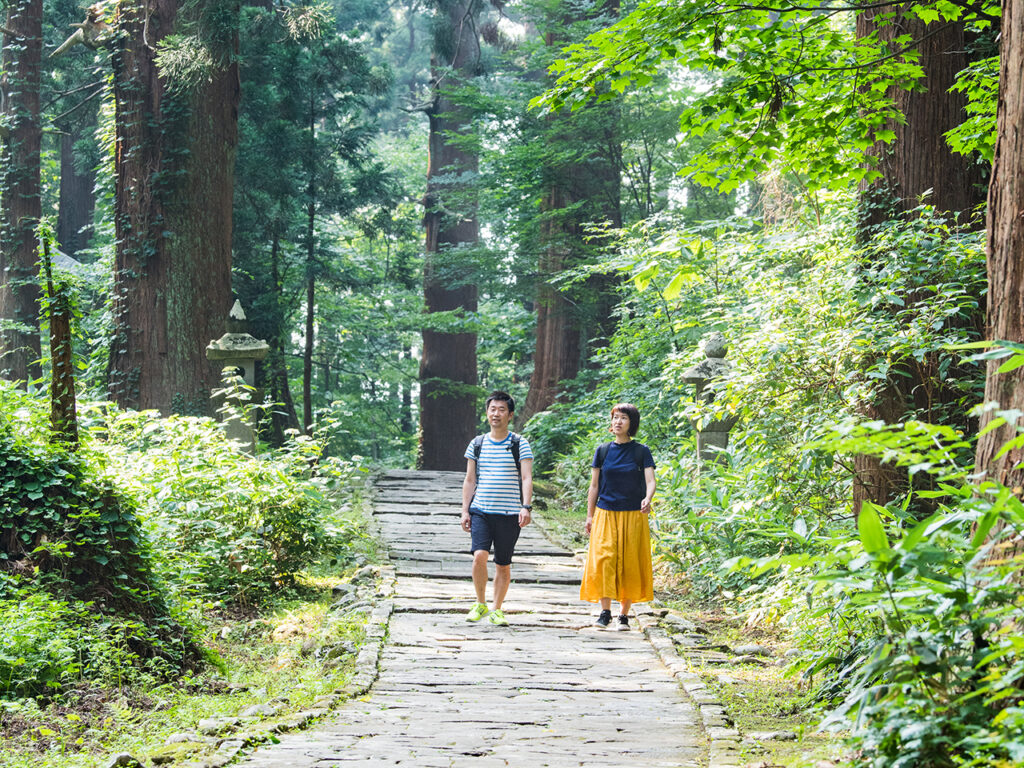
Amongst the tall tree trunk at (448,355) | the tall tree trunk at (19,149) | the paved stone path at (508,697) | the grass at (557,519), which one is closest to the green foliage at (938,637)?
the paved stone path at (508,697)

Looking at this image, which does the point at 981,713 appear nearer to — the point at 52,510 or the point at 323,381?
the point at 52,510

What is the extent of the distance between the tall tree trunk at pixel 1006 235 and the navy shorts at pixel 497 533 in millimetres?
4419

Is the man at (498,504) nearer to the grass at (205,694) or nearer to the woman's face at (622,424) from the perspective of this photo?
the woman's face at (622,424)

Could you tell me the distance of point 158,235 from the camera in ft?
45.3

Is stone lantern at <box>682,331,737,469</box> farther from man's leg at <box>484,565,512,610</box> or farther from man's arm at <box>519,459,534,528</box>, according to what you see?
man's leg at <box>484,565,512,610</box>

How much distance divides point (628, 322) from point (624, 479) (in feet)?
26.2

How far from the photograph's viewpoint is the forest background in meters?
3.55

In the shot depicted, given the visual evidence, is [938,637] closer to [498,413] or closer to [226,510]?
[498,413]

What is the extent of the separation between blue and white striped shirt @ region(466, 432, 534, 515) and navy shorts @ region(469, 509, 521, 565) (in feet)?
0.18

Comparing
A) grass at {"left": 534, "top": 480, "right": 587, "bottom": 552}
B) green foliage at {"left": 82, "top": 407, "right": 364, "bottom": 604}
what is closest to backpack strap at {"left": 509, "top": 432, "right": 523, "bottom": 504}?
Result: green foliage at {"left": 82, "top": 407, "right": 364, "bottom": 604}

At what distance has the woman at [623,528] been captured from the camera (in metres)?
7.56

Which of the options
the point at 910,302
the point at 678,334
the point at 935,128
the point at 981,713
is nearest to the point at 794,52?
the point at 935,128

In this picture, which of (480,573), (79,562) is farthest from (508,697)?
(79,562)

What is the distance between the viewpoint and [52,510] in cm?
→ 618
